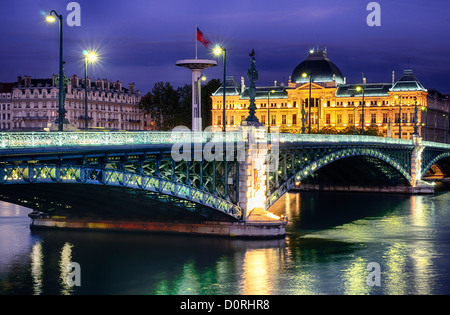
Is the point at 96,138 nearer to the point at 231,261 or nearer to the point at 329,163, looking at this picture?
the point at 231,261

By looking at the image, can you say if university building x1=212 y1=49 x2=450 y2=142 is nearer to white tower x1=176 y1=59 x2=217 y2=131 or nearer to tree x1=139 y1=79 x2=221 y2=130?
tree x1=139 y1=79 x2=221 y2=130

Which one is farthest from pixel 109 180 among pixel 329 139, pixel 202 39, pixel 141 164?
pixel 329 139

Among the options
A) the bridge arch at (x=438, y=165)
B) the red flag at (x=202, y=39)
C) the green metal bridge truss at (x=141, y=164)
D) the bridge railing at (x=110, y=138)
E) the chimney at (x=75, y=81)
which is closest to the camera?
the bridge railing at (x=110, y=138)

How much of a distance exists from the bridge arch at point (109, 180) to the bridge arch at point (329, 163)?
7.31 m

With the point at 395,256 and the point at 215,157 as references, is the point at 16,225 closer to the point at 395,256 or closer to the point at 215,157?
the point at 215,157

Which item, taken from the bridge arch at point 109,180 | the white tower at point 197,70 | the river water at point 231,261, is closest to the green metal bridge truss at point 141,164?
the bridge arch at point 109,180

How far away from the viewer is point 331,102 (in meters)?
184

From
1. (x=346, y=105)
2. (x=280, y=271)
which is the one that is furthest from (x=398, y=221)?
(x=346, y=105)

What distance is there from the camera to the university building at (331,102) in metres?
174

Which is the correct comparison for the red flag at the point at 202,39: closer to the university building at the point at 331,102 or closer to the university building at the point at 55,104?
the university building at the point at 55,104

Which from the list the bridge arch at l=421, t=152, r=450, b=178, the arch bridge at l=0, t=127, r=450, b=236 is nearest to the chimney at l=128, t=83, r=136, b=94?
the bridge arch at l=421, t=152, r=450, b=178

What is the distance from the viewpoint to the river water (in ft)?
125

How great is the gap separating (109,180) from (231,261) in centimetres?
807

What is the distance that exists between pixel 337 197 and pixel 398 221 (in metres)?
23.8
